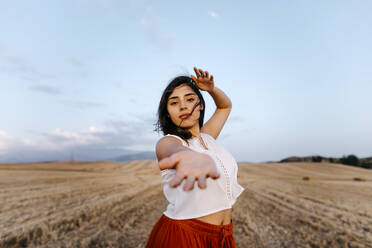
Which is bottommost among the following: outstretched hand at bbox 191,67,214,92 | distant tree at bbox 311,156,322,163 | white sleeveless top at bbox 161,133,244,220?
distant tree at bbox 311,156,322,163

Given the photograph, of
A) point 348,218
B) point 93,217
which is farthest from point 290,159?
point 93,217

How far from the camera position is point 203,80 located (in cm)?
225

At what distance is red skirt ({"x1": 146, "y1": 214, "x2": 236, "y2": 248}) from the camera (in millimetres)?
1622

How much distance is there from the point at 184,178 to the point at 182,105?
116 cm

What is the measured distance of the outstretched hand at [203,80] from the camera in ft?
7.26

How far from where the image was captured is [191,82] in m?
2.27

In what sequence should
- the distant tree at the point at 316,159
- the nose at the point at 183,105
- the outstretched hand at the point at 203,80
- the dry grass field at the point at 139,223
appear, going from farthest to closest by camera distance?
the distant tree at the point at 316,159 < the dry grass field at the point at 139,223 < the outstretched hand at the point at 203,80 < the nose at the point at 183,105

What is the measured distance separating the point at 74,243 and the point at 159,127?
4769 mm

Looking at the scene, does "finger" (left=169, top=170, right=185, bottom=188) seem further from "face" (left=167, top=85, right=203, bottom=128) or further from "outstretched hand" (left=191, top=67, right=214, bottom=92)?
"outstretched hand" (left=191, top=67, right=214, bottom=92)

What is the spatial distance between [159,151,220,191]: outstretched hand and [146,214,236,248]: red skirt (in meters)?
0.84

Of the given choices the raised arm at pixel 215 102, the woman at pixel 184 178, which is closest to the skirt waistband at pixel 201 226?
the woman at pixel 184 178

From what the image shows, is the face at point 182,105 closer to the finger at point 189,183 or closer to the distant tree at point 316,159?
the finger at point 189,183

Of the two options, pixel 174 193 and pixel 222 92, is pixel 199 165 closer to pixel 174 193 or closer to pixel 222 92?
pixel 174 193

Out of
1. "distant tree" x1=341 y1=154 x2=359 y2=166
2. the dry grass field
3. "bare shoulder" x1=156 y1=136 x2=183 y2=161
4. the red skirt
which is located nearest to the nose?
"bare shoulder" x1=156 y1=136 x2=183 y2=161
